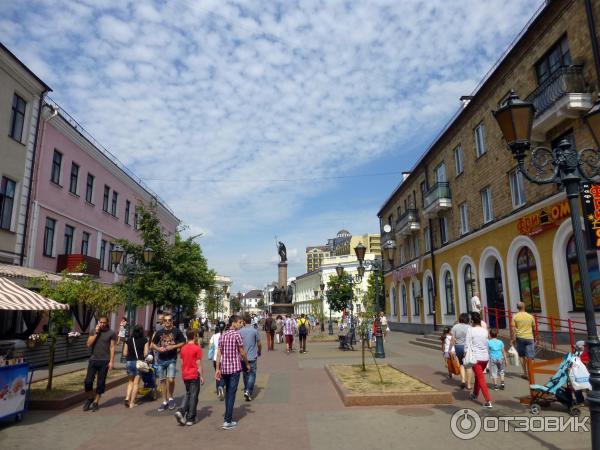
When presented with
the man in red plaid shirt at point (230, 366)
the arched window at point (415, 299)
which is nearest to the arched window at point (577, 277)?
the man in red plaid shirt at point (230, 366)

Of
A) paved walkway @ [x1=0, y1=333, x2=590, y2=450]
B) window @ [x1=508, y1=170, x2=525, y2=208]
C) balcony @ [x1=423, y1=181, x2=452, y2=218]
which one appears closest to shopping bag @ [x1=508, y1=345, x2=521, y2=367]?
paved walkway @ [x1=0, y1=333, x2=590, y2=450]

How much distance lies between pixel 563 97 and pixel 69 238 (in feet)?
76.2

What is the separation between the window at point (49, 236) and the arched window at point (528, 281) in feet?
70.6

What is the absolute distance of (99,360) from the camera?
30.0 ft

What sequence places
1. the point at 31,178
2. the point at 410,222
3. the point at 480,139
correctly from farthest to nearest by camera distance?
1. the point at 410,222
2. the point at 480,139
3. the point at 31,178

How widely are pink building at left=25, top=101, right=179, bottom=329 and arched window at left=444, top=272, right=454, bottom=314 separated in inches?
744

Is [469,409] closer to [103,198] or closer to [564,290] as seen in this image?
[564,290]

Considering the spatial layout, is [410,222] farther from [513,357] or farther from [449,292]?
[513,357]

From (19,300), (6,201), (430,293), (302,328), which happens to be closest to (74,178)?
(6,201)

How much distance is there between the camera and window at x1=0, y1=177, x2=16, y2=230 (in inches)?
708

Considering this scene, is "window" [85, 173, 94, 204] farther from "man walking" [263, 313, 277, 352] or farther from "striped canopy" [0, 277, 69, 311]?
"striped canopy" [0, 277, 69, 311]

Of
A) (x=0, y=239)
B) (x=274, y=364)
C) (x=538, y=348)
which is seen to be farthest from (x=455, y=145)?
(x=0, y=239)

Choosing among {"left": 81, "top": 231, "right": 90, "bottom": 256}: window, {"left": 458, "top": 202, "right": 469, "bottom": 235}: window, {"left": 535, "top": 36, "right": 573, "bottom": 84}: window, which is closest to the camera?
{"left": 535, "top": 36, "right": 573, "bottom": 84}: window

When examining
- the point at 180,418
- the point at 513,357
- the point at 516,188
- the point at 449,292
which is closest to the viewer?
the point at 180,418
